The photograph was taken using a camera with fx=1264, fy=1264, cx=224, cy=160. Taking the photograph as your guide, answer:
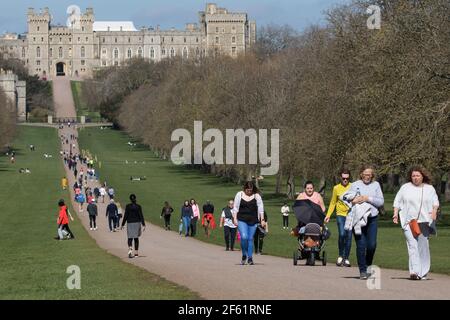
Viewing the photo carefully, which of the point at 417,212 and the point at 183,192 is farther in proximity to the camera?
the point at 183,192

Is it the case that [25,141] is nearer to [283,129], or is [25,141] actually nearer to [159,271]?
[283,129]

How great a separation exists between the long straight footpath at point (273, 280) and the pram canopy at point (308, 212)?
759 millimetres

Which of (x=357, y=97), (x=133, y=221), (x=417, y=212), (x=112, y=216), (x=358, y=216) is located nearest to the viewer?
(x=417, y=212)

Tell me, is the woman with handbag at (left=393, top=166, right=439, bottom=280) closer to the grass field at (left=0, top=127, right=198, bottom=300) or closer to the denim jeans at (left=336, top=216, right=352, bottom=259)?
the denim jeans at (left=336, top=216, right=352, bottom=259)

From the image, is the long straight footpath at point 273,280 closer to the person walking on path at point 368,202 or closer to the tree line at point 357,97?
the person walking on path at point 368,202

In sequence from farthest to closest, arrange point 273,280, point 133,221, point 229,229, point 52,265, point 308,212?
1. point 229,229
2. point 133,221
3. point 52,265
4. point 308,212
5. point 273,280

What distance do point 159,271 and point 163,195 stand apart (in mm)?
44206

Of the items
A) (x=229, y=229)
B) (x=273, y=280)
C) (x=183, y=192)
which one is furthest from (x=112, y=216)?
(x=183, y=192)

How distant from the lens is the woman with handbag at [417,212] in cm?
1712

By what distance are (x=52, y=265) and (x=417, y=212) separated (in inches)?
287

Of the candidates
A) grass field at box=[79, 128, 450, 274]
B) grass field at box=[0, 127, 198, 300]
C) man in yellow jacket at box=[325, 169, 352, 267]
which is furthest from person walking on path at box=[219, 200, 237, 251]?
man in yellow jacket at box=[325, 169, 352, 267]

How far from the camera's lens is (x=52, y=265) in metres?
21.7

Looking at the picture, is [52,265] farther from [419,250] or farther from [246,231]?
[419,250]

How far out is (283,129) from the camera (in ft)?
186
